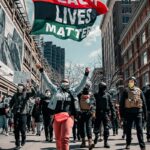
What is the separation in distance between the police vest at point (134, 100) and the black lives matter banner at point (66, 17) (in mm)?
2216

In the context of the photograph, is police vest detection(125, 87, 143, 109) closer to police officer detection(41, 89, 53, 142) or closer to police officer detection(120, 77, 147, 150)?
police officer detection(120, 77, 147, 150)

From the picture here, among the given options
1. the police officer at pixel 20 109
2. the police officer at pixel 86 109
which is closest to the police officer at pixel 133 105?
the police officer at pixel 86 109

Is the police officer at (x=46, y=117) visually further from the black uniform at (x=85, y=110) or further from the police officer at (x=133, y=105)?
the police officer at (x=133, y=105)

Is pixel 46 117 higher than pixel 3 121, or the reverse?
pixel 46 117

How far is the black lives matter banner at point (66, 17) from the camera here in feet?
31.9

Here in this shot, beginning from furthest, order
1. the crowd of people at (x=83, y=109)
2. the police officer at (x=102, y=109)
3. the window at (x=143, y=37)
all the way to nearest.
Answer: the window at (x=143, y=37) → the police officer at (x=102, y=109) → the crowd of people at (x=83, y=109)

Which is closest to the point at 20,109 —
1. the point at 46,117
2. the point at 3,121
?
the point at 46,117

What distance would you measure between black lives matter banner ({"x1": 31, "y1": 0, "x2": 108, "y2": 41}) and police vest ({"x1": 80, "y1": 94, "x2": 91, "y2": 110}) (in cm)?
172

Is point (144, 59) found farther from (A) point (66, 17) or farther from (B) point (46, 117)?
(A) point (66, 17)

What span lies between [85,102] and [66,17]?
8.11ft

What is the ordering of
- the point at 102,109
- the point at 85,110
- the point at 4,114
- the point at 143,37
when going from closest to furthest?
1. the point at 102,109
2. the point at 85,110
3. the point at 4,114
4. the point at 143,37

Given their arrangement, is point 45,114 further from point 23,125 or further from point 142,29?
point 142,29

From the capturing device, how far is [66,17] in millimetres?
10070

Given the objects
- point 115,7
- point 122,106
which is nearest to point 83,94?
point 122,106
